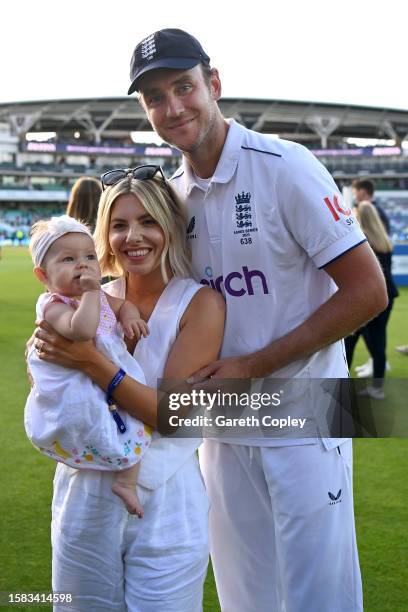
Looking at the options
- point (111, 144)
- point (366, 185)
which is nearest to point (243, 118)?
point (111, 144)

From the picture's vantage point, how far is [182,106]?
224 cm

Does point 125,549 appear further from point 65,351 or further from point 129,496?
point 65,351

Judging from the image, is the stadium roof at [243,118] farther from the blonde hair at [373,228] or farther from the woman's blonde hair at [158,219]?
the woman's blonde hair at [158,219]

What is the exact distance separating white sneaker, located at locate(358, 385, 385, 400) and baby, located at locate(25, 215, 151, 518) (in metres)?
4.37

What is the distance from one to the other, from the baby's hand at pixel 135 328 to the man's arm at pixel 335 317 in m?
0.23

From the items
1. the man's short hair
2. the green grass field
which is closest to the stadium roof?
the man's short hair

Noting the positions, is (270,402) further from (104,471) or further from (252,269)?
(104,471)

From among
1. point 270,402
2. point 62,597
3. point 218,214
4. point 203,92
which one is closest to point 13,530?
point 62,597

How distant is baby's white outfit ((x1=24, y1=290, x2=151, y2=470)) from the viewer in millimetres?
1996

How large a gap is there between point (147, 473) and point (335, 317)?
74 centimetres

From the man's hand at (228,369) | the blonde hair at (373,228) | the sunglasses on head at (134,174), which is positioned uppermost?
the blonde hair at (373,228)

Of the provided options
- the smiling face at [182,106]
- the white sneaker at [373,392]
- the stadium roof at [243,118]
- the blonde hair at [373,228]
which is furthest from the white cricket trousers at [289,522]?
the stadium roof at [243,118]

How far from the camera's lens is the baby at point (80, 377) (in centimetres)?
200

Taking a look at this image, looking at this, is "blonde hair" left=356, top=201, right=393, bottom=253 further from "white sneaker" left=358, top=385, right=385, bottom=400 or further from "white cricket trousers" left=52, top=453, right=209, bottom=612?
"white cricket trousers" left=52, top=453, right=209, bottom=612
